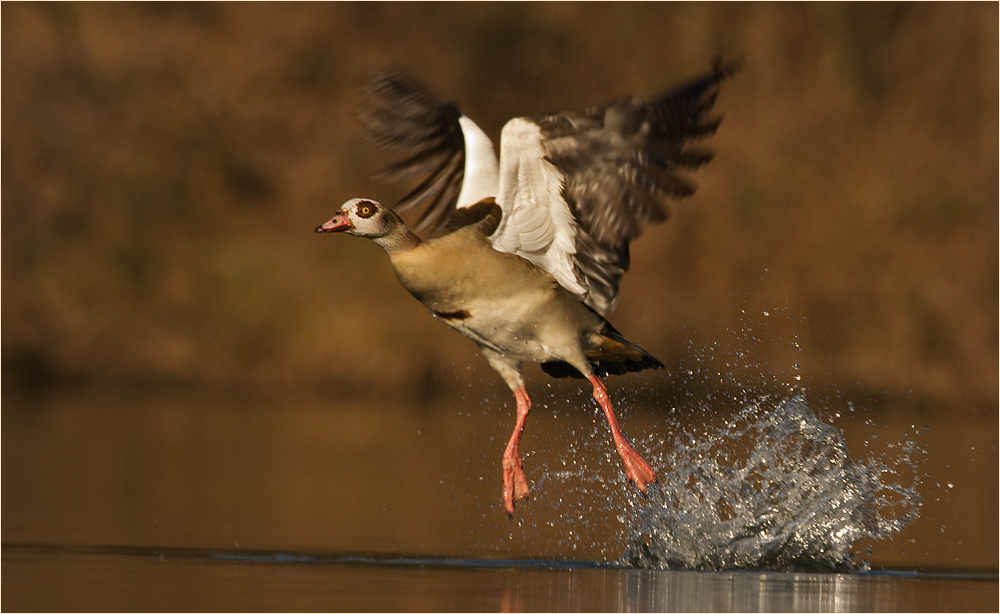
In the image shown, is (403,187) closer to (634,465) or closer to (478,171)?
(478,171)

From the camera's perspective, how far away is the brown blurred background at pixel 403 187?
17.9m

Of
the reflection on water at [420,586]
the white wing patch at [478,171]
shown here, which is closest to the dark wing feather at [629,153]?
the white wing patch at [478,171]

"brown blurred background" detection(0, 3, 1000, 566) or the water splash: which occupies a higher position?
"brown blurred background" detection(0, 3, 1000, 566)

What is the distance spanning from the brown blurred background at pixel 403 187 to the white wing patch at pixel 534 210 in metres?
7.16

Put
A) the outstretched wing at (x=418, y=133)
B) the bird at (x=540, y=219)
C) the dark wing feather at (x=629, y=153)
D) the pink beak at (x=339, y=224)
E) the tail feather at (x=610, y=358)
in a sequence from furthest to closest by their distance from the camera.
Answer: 1. the outstretched wing at (x=418, y=133)
2. the tail feather at (x=610, y=358)
3. the pink beak at (x=339, y=224)
4. the bird at (x=540, y=219)
5. the dark wing feather at (x=629, y=153)

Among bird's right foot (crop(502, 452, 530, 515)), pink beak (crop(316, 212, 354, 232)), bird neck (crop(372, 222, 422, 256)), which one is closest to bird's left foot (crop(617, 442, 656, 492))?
bird's right foot (crop(502, 452, 530, 515))

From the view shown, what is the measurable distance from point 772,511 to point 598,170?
1884mm

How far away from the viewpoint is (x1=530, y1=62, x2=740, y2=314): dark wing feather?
7434mm

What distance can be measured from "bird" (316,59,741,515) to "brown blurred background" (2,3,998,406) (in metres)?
6.87

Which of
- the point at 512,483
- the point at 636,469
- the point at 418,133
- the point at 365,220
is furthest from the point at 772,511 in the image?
the point at 418,133

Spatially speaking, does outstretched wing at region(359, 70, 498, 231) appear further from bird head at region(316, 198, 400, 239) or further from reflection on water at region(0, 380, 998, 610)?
reflection on water at region(0, 380, 998, 610)

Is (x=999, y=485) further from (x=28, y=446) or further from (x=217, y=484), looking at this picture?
(x=28, y=446)

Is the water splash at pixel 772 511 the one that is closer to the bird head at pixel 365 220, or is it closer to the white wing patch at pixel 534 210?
the white wing patch at pixel 534 210

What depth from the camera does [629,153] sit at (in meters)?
7.66
